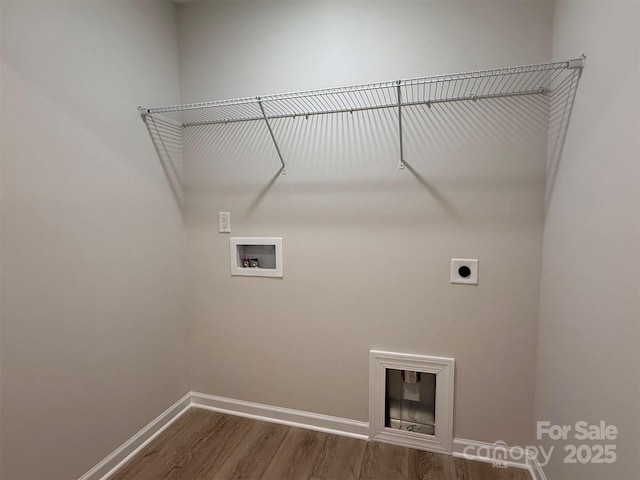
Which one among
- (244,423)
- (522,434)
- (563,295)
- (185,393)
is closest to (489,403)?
(522,434)

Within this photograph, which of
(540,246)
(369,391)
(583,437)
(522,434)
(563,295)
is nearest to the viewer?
(583,437)

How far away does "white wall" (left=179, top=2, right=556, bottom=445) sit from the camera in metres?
1.59

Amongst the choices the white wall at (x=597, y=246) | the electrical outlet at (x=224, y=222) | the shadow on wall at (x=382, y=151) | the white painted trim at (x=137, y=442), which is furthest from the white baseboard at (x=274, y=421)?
the shadow on wall at (x=382, y=151)

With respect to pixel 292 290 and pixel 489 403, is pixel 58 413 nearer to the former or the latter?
pixel 292 290

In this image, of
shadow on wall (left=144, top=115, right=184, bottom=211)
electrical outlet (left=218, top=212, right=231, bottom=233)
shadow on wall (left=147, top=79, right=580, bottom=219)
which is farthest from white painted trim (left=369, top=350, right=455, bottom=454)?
shadow on wall (left=144, top=115, right=184, bottom=211)

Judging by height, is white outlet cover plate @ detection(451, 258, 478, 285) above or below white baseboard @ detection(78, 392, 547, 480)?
above

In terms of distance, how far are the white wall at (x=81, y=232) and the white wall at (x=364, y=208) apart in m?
0.30

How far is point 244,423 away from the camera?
2.07m

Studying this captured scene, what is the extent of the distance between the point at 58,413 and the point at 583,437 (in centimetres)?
210

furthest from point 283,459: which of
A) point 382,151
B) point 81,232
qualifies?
point 382,151

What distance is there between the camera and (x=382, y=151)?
5.71 feet

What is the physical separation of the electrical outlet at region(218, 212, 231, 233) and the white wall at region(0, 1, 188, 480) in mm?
289

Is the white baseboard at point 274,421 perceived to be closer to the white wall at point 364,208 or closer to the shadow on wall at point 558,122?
the white wall at point 364,208

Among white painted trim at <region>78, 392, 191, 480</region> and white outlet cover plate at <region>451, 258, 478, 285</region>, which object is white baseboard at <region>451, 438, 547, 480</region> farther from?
white painted trim at <region>78, 392, 191, 480</region>
